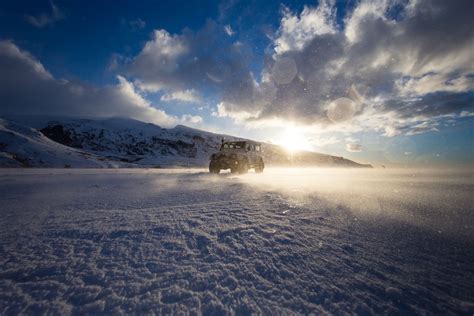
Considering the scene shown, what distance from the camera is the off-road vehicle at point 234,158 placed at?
43.3ft

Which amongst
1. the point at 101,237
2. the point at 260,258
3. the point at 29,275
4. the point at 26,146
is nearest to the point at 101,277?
the point at 29,275

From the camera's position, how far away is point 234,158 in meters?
13.1

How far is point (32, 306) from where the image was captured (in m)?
1.28

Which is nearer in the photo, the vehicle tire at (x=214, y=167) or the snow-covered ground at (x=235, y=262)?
the snow-covered ground at (x=235, y=262)

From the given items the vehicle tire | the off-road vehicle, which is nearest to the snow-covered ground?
the off-road vehicle

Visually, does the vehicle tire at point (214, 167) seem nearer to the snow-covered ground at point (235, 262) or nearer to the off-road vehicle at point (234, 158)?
the off-road vehicle at point (234, 158)

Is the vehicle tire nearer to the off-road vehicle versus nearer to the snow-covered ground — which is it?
the off-road vehicle

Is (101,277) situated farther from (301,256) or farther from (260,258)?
(301,256)

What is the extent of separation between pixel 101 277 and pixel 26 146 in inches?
1284

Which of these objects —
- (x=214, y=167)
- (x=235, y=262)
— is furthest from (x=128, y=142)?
(x=235, y=262)

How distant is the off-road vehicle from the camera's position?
13.2m

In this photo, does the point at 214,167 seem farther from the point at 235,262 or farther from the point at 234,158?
the point at 235,262

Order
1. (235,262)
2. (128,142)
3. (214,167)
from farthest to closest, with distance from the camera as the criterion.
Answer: (128,142), (214,167), (235,262)

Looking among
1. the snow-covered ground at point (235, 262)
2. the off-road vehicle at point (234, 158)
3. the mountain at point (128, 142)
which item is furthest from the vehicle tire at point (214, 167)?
the mountain at point (128, 142)
